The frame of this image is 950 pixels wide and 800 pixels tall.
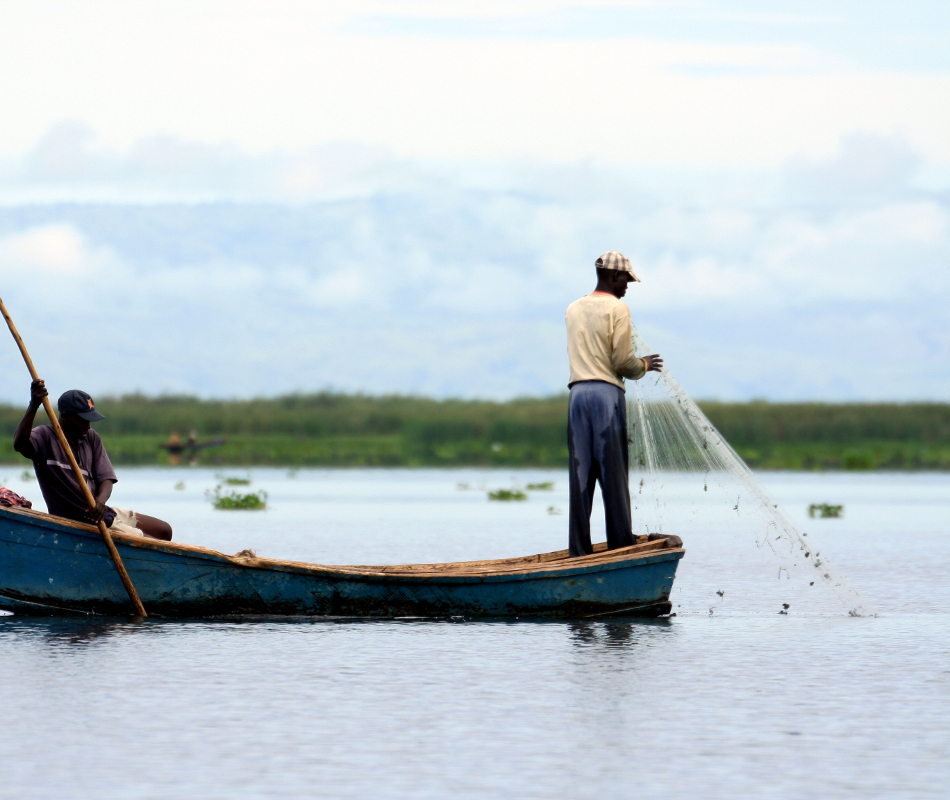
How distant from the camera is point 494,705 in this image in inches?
343

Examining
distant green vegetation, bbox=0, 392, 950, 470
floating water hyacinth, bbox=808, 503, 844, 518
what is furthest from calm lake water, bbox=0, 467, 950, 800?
distant green vegetation, bbox=0, 392, 950, 470

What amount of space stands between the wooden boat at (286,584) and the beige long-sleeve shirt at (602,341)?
1326 mm

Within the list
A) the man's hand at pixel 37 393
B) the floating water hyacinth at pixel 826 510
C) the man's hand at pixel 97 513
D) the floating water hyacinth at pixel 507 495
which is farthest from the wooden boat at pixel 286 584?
the floating water hyacinth at pixel 507 495

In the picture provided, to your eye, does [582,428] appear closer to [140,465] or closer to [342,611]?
[342,611]

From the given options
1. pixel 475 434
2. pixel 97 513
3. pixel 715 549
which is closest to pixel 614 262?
pixel 97 513

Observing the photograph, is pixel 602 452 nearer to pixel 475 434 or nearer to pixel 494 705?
pixel 494 705

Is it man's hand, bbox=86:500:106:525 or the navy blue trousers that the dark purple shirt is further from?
the navy blue trousers

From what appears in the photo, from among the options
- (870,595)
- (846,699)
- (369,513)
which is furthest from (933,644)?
(369,513)

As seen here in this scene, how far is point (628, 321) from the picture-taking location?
12.5 meters

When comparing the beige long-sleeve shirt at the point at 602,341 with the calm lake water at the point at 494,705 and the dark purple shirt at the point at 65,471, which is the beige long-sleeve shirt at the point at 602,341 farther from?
the dark purple shirt at the point at 65,471

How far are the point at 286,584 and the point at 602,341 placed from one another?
2981 mm

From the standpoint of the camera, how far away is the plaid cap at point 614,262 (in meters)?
12.7

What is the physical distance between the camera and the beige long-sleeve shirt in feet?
41.0

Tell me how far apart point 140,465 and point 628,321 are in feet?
127
